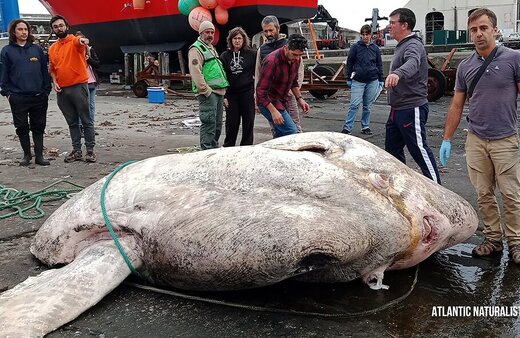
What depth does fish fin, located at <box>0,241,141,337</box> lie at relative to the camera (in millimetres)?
2986

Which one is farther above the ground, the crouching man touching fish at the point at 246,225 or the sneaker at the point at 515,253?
the crouching man touching fish at the point at 246,225

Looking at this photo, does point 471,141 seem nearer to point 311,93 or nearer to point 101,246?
point 101,246

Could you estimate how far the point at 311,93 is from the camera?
16734 millimetres

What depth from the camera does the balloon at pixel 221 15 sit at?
1648 centimetres

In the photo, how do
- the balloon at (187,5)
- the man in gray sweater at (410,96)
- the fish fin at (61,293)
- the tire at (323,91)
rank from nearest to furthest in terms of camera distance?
the fish fin at (61,293), the man in gray sweater at (410,96), the balloon at (187,5), the tire at (323,91)

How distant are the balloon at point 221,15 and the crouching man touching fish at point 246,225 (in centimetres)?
1336

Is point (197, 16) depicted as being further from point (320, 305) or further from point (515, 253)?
point (320, 305)

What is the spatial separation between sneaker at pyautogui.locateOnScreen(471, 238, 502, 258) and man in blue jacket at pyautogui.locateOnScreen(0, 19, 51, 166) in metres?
5.82

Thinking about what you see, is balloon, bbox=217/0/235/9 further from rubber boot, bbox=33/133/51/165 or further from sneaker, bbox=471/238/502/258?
sneaker, bbox=471/238/502/258

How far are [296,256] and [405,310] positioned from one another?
890 millimetres

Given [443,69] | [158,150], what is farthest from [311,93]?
[158,150]

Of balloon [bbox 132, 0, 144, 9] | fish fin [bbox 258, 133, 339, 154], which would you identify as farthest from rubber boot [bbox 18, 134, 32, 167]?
balloon [bbox 132, 0, 144, 9]

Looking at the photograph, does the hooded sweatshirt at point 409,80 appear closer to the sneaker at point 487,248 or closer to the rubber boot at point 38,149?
the sneaker at point 487,248

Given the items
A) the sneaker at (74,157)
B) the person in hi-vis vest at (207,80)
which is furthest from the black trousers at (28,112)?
the person in hi-vis vest at (207,80)
